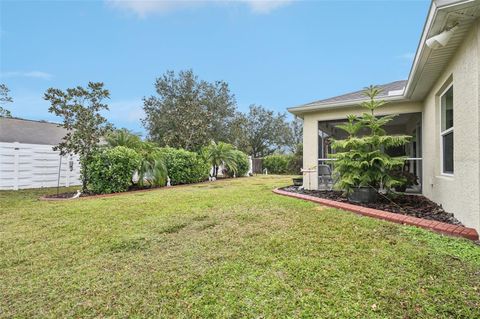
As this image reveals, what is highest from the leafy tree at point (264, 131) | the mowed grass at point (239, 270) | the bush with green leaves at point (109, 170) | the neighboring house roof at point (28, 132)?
the leafy tree at point (264, 131)

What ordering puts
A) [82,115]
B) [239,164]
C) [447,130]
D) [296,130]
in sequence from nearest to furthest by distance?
[447,130] → [82,115] → [239,164] → [296,130]

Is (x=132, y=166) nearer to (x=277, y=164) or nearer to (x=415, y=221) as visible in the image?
(x=415, y=221)

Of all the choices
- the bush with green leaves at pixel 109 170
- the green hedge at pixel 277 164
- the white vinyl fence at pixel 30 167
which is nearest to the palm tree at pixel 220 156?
the bush with green leaves at pixel 109 170

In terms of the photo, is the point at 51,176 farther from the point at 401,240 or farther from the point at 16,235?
the point at 401,240

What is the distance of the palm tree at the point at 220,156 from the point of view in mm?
15350

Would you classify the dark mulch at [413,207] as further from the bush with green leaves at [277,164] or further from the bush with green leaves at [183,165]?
the bush with green leaves at [277,164]

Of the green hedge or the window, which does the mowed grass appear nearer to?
the window

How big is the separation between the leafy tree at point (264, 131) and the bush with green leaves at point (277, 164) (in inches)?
283

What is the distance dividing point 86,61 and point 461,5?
1554 centimetres

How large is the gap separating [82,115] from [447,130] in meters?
10.4

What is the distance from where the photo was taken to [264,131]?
30.8m

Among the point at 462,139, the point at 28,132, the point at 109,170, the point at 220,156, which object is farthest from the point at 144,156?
the point at 462,139

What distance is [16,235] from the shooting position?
4.20m

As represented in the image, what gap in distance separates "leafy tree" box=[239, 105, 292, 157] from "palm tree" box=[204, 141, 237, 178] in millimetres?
14549
